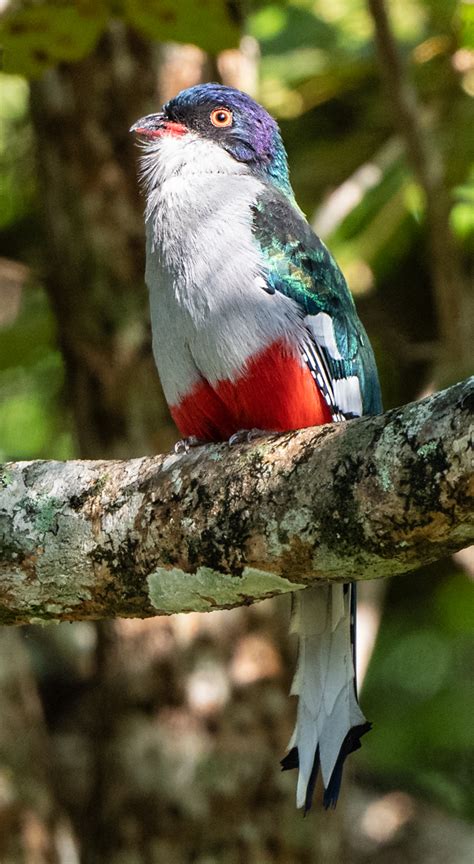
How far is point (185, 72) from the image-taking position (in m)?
6.14

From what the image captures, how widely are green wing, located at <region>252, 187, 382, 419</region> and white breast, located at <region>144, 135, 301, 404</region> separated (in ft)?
0.18

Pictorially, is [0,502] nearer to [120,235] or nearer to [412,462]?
[412,462]

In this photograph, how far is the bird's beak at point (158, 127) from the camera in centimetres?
450

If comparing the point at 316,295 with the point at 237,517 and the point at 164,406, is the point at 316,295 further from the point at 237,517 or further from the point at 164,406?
the point at 164,406

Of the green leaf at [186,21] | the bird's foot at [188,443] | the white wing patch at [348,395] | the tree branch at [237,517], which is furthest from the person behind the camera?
A: the green leaf at [186,21]

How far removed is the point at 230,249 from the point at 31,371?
3455 millimetres

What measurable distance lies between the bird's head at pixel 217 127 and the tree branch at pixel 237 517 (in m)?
1.57

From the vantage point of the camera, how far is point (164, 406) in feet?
19.0

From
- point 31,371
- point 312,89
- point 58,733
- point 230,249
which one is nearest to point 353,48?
point 312,89

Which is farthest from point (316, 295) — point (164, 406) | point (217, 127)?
point (164, 406)

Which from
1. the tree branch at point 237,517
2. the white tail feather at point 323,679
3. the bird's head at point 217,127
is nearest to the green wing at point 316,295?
the bird's head at point 217,127

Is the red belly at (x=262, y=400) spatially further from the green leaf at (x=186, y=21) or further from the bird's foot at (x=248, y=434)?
the green leaf at (x=186, y=21)

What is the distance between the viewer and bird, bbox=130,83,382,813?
12.5 feet

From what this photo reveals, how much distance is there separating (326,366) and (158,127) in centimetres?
119
